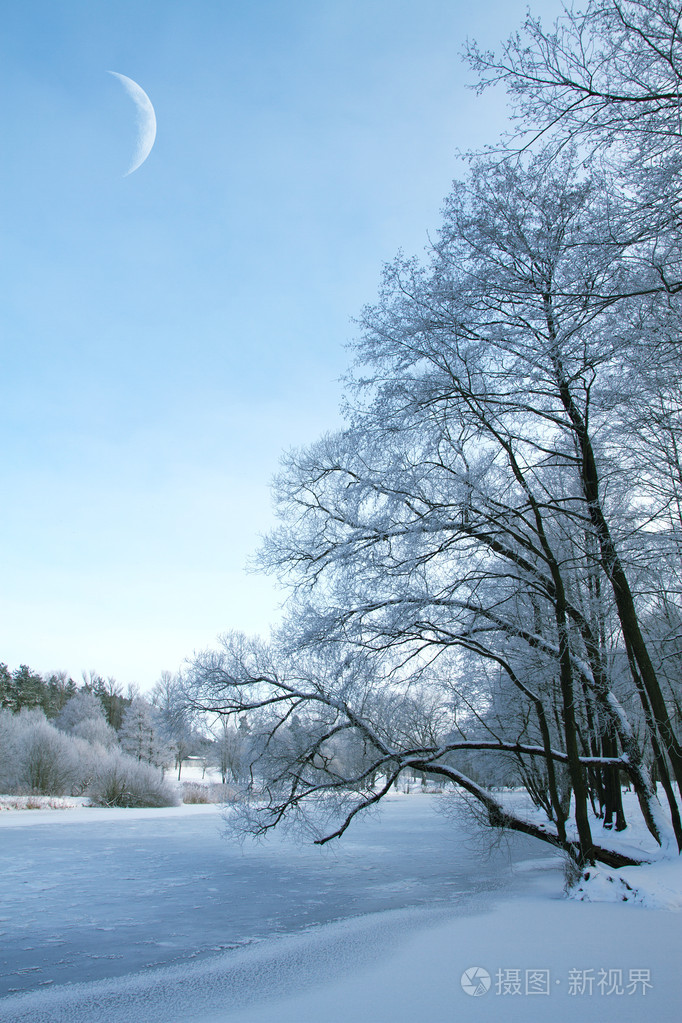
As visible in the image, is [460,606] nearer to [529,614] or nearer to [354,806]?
[529,614]

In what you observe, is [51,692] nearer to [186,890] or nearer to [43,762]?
[43,762]

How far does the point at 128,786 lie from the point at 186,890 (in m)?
23.3

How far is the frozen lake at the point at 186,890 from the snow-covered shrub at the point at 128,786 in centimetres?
1116

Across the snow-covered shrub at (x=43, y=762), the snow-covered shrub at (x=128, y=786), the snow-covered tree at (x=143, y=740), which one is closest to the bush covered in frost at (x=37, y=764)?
the snow-covered shrub at (x=43, y=762)

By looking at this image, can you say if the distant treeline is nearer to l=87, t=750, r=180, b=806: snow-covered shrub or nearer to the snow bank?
l=87, t=750, r=180, b=806: snow-covered shrub

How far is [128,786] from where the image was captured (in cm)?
3167

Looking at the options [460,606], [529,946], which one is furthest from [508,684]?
[529,946]

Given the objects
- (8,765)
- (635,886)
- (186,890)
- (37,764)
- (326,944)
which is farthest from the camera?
(8,765)

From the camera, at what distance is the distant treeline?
60.2m

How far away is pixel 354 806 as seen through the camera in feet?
35.8

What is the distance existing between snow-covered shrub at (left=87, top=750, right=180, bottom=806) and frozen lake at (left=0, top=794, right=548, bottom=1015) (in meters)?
11.2

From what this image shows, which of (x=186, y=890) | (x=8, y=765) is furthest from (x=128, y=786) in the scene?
(x=186, y=890)

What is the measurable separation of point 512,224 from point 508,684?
887 cm

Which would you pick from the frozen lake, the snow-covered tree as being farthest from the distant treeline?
the frozen lake
